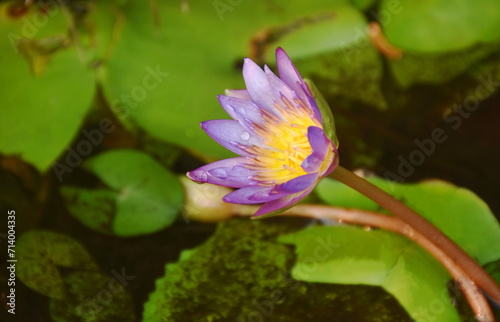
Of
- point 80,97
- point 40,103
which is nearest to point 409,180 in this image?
point 80,97

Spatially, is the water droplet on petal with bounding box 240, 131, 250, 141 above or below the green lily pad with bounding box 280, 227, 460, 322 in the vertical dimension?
above

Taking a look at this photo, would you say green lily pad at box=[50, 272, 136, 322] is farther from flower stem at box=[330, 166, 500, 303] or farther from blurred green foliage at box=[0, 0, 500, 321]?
flower stem at box=[330, 166, 500, 303]

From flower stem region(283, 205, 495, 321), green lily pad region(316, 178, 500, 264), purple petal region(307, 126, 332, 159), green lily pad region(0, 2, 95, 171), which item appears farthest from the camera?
green lily pad region(0, 2, 95, 171)

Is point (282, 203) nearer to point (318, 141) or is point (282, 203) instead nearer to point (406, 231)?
point (318, 141)

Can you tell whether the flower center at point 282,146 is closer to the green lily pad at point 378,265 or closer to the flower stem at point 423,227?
the flower stem at point 423,227

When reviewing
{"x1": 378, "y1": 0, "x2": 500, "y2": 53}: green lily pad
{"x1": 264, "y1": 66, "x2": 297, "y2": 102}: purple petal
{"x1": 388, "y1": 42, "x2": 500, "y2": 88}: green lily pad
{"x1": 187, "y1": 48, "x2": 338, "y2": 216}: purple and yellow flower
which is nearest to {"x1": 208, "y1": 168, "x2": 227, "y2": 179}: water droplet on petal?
{"x1": 187, "y1": 48, "x2": 338, "y2": 216}: purple and yellow flower

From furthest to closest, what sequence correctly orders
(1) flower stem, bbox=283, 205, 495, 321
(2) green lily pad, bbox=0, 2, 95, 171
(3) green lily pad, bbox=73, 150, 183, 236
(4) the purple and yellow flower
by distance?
(2) green lily pad, bbox=0, 2, 95, 171, (3) green lily pad, bbox=73, 150, 183, 236, (1) flower stem, bbox=283, 205, 495, 321, (4) the purple and yellow flower

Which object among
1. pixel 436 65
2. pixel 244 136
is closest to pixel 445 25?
pixel 436 65
